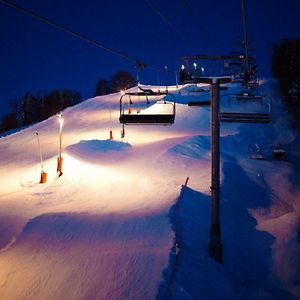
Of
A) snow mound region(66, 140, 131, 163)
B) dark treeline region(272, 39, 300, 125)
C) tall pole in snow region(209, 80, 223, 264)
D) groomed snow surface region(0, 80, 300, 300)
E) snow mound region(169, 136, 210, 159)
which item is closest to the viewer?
groomed snow surface region(0, 80, 300, 300)

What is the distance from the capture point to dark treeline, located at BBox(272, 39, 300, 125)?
151 feet

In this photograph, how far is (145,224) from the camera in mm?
11695

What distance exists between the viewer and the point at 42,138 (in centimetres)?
3291

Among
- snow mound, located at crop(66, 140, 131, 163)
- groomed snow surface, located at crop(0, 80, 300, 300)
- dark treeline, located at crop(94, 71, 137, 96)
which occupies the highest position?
dark treeline, located at crop(94, 71, 137, 96)

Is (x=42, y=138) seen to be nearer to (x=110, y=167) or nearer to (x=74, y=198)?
(x=110, y=167)

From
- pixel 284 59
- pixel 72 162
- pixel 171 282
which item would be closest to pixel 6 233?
pixel 171 282

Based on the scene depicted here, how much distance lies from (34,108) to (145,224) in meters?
81.3

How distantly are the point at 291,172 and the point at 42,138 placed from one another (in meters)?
21.3

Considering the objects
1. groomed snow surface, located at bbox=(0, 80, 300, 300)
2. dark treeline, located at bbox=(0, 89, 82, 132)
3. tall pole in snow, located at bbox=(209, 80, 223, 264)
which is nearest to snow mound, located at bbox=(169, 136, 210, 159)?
groomed snow surface, located at bbox=(0, 80, 300, 300)

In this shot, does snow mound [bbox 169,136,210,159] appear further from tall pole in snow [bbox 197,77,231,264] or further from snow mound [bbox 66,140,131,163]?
tall pole in snow [bbox 197,77,231,264]

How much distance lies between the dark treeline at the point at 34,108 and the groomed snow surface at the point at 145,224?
5984 cm

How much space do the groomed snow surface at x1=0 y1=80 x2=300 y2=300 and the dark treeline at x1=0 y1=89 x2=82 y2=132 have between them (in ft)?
196

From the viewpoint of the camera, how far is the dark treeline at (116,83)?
270 feet

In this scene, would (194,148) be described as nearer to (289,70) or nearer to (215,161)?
(215,161)
